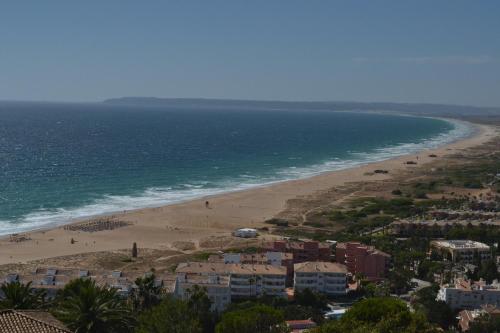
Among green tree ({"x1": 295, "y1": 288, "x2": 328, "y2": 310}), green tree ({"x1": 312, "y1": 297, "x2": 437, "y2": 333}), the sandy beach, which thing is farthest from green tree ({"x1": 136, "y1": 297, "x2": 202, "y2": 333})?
the sandy beach

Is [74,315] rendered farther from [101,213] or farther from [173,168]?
[173,168]

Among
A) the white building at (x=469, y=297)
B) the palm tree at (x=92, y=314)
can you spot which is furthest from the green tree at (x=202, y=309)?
the white building at (x=469, y=297)

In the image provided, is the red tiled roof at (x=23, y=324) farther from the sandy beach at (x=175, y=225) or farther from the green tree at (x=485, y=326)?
the sandy beach at (x=175, y=225)

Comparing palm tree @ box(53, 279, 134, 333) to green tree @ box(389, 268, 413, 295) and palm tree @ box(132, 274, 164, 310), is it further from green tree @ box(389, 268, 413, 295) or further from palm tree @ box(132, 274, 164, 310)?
green tree @ box(389, 268, 413, 295)

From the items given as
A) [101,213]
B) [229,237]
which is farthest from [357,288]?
[101,213]

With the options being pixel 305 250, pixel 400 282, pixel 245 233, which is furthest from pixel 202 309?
pixel 245 233

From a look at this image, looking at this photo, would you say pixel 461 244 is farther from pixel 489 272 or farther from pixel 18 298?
pixel 18 298
